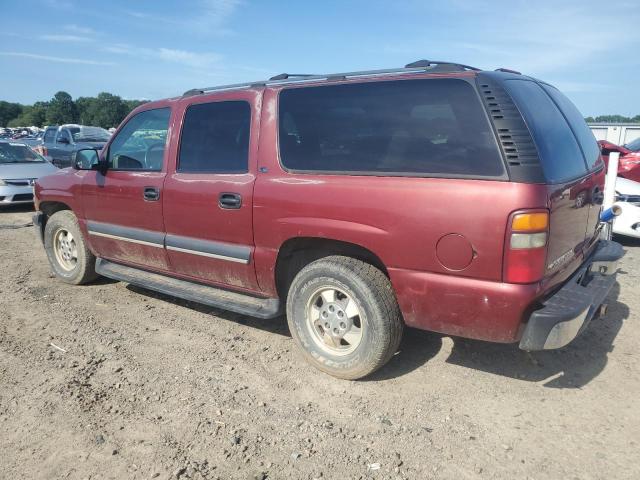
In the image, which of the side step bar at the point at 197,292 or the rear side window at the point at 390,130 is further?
the side step bar at the point at 197,292

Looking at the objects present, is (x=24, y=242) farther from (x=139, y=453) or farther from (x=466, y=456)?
(x=466, y=456)

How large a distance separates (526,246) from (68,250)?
473 centimetres

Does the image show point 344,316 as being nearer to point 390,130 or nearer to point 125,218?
point 390,130

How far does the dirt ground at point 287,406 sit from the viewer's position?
8.46 feet

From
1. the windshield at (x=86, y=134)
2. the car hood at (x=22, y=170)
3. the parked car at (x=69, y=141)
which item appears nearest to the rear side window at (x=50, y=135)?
the parked car at (x=69, y=141)

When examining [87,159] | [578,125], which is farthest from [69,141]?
[578,125]

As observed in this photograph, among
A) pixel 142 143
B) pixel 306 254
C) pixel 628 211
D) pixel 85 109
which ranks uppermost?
pixel 85 109

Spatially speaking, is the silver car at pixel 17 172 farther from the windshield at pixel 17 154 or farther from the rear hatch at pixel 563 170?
the rear hatch at pixel 563 170

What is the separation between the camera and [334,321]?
11.3ft

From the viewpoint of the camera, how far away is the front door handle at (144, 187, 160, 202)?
13.9ft

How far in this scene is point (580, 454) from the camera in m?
2.62

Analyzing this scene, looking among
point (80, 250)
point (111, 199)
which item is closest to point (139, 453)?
point (111, 199)

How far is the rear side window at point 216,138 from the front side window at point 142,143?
0.97 ft

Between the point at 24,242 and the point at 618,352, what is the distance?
25.0 feet
